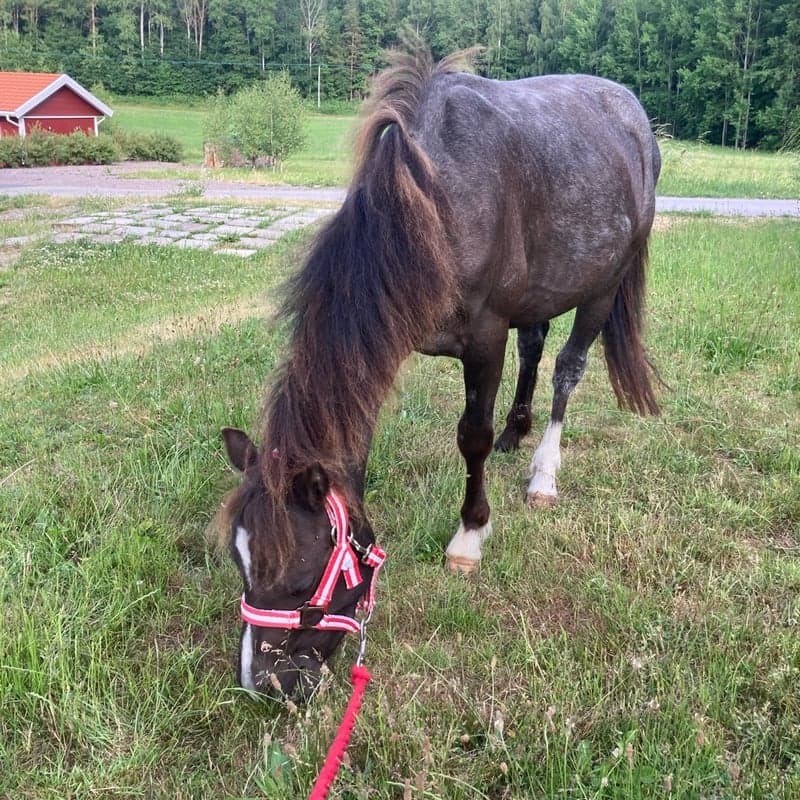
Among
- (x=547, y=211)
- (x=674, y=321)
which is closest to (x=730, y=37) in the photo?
(x=674, y=321)

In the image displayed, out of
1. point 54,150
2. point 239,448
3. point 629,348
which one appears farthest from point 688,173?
point 54,150

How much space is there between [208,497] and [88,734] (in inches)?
50.4

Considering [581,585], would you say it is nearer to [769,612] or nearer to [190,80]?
[769,612]

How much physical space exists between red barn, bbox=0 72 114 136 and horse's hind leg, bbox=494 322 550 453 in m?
33.6

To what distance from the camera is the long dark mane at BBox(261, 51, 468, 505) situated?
6.29 feet

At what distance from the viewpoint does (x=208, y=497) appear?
3070mm

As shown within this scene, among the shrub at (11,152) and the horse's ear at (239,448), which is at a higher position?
the shrub at (11,152)

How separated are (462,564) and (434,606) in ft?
1.17

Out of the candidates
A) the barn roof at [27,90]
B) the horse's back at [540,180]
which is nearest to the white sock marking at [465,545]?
the horse's back at [540,180]

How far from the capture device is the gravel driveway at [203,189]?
1418cm

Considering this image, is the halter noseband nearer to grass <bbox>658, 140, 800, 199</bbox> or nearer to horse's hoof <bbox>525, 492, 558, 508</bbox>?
horse's hoof <bbox>525, 492, 558, 508</bbox>

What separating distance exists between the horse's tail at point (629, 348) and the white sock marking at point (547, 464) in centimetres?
64

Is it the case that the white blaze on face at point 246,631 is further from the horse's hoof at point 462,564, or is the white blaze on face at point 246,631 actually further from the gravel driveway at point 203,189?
the gravel driveway at point 203,189

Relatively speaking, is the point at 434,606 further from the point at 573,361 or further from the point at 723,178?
the point at 723,178
